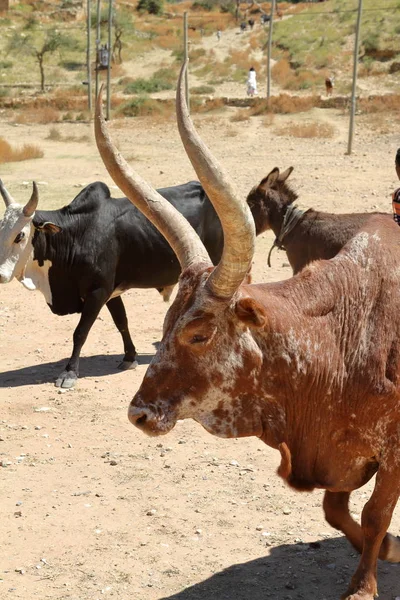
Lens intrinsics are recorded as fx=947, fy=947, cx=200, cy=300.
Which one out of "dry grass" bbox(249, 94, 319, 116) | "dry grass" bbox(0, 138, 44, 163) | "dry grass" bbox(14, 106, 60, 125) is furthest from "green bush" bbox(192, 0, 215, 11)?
"dry grass" bbox(0, 138, 44, 163)

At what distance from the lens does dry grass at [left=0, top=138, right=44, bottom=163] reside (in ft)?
71.9

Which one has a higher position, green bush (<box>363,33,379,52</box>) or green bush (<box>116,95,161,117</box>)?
green bush (<box>363,33,379,52</box>)

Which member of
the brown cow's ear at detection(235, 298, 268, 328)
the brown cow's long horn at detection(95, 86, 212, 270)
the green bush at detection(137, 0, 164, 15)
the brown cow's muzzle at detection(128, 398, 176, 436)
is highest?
the green bush at detection(137, 0, 164, 15)

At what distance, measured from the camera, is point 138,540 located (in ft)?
18.4

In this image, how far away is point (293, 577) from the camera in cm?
512

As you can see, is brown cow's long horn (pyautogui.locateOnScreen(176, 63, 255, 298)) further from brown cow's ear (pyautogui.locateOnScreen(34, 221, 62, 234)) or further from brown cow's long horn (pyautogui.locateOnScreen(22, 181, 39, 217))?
brown cow's ear (pyautogui.locateOnScreen(34, 221, 62, 234))

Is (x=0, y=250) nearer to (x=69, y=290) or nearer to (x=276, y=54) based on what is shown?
(x=69, y=290)

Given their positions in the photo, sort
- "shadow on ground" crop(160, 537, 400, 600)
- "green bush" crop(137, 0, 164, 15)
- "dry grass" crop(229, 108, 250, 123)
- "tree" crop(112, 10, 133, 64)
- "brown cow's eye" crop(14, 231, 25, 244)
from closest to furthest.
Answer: "shadow on ground" crop(160, 537, 400, 600) < "brown cow's eye" crop(14, 231, 25, 244) < "dry grass" crop(229, 108, 250, 123) < "tree" crop(112, 10, 133, 64) < "green bush" crop(137, 0, 164, 15)

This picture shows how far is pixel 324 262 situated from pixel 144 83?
39.1 m

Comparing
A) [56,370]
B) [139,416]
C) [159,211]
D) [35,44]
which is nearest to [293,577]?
Result: [139,416]

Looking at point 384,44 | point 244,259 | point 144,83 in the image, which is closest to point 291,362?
point 244,259

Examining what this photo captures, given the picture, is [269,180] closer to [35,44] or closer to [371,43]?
[371,43]

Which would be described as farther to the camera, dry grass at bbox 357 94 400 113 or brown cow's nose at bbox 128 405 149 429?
dry grass at bbox 357 94 400 113

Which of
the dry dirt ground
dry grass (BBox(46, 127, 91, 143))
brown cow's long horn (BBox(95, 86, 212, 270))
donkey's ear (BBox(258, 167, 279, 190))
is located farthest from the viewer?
dry grass (BBox(46, 127, 91, 143))
